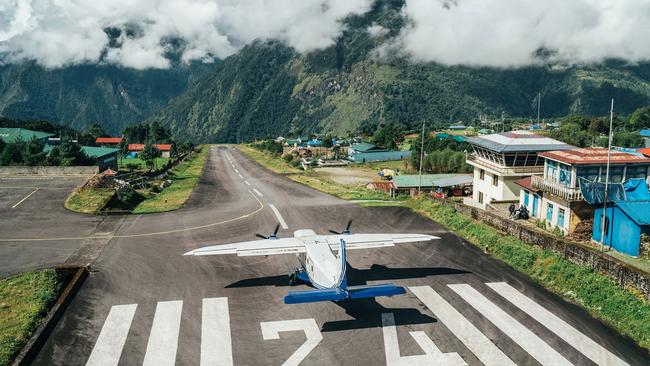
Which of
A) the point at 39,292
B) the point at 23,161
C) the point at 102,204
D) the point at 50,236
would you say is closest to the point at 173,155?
the point at 23,161

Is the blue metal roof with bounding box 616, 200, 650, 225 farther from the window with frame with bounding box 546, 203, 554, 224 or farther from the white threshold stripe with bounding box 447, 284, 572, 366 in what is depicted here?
the white threshold stripe with bounding box 447, 284, 572, 366

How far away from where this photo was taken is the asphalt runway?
23.8m

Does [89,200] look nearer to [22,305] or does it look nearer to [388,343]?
[22,305]

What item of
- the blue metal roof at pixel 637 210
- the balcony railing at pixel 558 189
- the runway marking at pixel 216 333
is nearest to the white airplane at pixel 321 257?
the runway marking at pixel 216 333

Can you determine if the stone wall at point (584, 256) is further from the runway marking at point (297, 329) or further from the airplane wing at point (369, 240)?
the runway marking at point (297, 329)

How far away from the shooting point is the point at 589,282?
3112 centimetres

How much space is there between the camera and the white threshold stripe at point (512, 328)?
2378 cm

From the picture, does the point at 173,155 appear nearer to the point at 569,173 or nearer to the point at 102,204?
the point at 102,204

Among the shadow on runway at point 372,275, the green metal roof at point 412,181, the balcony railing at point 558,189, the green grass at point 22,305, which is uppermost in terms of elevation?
the balcony railing at point 558,189

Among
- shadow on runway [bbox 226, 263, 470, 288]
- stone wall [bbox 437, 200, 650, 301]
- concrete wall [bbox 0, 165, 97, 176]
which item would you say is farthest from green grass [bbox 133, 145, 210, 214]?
stone wall [bbox 437, 200, 650, 301]

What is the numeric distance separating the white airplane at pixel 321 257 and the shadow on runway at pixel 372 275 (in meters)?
1.68

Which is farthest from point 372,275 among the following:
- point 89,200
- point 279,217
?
point 89,200

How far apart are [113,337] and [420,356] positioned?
631 inches

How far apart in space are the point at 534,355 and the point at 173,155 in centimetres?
16935
